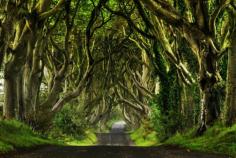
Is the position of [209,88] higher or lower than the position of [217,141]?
higher

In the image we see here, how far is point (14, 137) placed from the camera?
19625 millimetres

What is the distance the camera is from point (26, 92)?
2719 centimetres

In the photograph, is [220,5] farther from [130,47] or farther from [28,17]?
[130,47]

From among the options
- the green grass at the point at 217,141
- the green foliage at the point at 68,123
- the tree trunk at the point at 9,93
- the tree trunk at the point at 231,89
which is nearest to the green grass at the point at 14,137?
the tree trunk at the point at 9,93

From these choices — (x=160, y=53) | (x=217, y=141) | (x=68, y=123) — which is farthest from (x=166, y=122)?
(x=68, y=123)

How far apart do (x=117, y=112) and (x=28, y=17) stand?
314 ft

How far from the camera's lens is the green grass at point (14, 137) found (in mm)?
17084

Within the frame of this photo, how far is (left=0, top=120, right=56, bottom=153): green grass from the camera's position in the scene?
17.1 metres

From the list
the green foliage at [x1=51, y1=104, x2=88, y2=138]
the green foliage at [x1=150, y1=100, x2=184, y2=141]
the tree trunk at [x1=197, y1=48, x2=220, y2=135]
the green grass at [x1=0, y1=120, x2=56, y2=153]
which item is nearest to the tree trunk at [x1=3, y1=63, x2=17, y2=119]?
the green grass at [x1=0, y1=120, x2=56, y2=153]

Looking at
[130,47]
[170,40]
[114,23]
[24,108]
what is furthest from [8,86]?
[130,47]

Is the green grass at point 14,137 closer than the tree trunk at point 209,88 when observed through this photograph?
Yes

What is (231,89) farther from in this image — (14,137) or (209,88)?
(14,137)

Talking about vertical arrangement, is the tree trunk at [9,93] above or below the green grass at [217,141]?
above

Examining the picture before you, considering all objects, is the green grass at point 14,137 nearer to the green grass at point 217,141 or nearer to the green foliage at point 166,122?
the green grass at point 217,141
